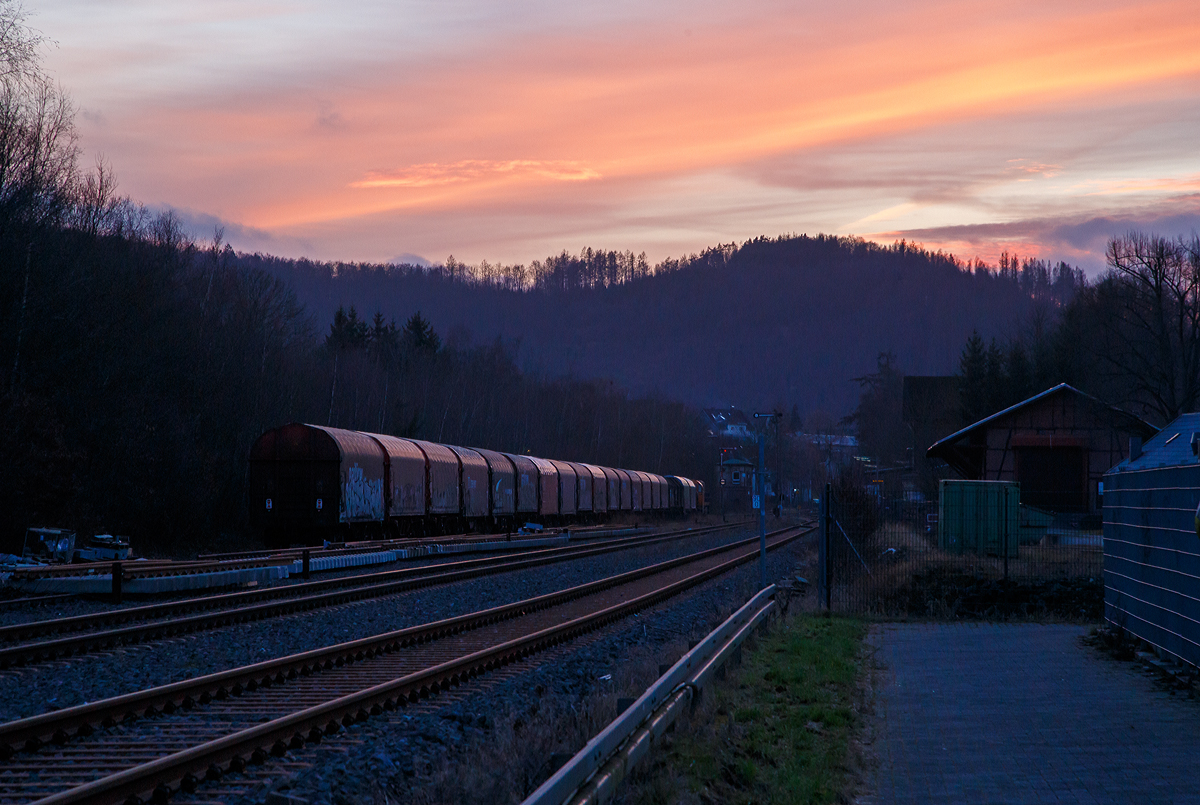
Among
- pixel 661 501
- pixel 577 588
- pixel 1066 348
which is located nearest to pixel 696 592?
pixel 577 588

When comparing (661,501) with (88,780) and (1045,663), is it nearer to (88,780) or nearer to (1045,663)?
(1045,663)

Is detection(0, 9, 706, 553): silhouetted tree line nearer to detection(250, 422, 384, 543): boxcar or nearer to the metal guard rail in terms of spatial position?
detection(250, 422, 384, 543): boxcar

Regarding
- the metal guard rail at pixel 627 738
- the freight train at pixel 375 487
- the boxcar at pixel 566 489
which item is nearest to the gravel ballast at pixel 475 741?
the metal guard rail at pixel 627 738

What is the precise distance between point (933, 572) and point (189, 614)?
13.2 m

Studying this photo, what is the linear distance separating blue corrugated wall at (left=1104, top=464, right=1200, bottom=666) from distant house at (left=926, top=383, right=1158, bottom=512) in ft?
82.4

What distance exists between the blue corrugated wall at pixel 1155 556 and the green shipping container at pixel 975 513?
10.1 meters

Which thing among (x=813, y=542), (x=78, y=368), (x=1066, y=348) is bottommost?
(x=813, y=542)

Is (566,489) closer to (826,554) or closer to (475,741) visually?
(826,554)

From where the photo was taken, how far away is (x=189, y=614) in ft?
50.2

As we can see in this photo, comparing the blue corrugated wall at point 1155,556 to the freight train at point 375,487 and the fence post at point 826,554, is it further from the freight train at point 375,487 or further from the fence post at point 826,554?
the freight train at point 375,487

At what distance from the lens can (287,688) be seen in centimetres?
989

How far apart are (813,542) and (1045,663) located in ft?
105

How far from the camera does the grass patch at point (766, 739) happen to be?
6.43 metres

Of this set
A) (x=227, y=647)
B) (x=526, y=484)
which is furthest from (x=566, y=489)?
(x=227, y=647)
